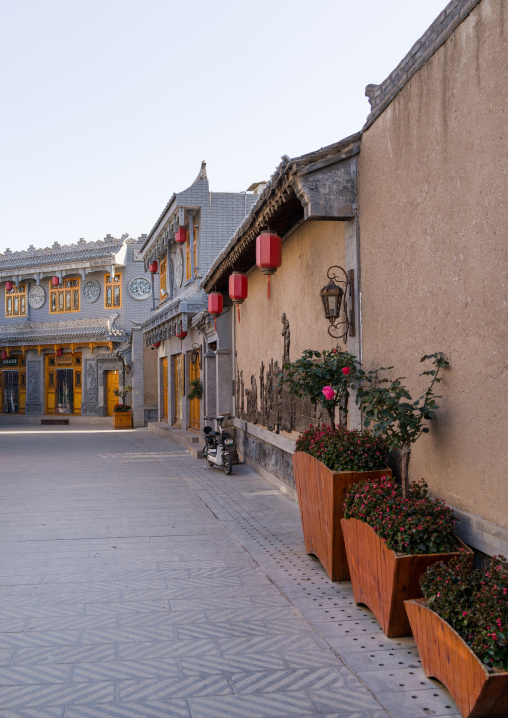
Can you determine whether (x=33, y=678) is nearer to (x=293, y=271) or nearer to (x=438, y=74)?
(x=438, y=74)

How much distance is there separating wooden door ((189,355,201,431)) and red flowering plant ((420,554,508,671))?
13.5 m

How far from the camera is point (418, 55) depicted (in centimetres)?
511

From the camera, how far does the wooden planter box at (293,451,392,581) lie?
514 centimetres

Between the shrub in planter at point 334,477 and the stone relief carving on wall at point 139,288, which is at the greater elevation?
the stone relief carving on wall at point 139,288

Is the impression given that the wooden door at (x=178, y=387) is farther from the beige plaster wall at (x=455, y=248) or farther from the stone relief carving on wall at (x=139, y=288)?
the beige plaster wall at (x=455, y=248)

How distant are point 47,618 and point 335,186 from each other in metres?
4.48

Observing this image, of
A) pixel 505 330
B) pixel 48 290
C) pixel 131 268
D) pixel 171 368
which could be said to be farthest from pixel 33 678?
pixel 48 290

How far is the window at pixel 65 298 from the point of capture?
30578mm

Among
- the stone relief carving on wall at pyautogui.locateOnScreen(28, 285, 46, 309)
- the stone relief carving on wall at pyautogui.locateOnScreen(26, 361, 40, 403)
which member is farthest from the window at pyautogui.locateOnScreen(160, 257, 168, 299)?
the stone relief carving on wall at pyautogui.locateOnScreen(28, 285, 46, 309)

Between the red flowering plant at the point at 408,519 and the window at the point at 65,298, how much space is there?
27567 mm

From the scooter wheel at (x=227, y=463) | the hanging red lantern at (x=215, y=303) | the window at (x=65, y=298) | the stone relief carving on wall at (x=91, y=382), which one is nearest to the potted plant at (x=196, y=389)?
the hanging red lantern at (x=215, y=303)

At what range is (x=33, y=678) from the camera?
3.66 metres

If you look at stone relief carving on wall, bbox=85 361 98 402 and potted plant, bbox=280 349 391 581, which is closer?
potted plant, bbox=280 349 391 581

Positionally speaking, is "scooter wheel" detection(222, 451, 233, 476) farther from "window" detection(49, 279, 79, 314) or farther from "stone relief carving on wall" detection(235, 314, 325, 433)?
"window" detection(49, 279, 79, 314)
